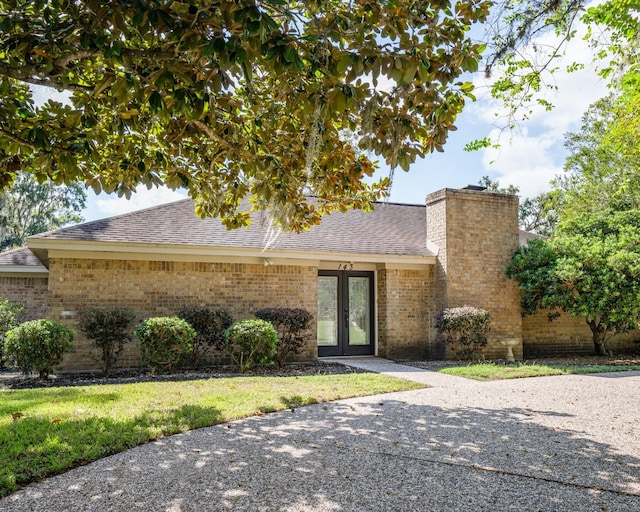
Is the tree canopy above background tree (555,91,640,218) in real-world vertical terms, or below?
below

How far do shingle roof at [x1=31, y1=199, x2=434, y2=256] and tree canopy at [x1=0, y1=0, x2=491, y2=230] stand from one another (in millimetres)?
3628

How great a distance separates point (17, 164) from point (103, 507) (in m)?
3.94

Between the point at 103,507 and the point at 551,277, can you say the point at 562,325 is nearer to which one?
the point at 551,277

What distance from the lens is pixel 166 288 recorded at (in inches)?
420

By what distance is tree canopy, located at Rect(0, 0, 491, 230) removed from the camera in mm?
3357

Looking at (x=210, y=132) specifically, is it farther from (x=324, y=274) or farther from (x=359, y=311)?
(x=359, y=311)

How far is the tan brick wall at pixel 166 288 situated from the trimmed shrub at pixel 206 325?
773 millimetres

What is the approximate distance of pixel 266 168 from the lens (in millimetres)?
5324

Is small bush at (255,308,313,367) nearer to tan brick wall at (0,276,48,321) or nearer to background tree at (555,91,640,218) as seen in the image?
tan brick wall at (0,276,48,321)

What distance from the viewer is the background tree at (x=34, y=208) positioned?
82.4ft

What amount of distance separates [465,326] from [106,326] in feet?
25.9

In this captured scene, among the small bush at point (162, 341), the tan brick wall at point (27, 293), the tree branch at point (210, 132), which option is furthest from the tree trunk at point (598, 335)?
the tan brick wall at point (27, 293)

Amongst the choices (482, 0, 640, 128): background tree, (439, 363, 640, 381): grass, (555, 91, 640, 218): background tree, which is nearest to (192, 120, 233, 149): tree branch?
(482, 0, 640, 128): background tree

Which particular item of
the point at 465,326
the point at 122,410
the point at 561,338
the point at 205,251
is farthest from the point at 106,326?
the point at 561,338
